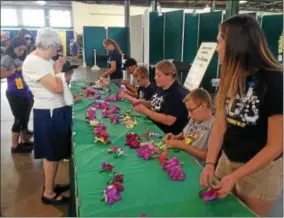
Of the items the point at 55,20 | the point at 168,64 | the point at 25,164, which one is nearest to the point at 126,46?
the point at 25,164

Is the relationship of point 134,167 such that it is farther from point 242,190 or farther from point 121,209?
point 242,190

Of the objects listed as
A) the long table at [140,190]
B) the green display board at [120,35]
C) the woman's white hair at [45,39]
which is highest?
the green display board at [120,35]

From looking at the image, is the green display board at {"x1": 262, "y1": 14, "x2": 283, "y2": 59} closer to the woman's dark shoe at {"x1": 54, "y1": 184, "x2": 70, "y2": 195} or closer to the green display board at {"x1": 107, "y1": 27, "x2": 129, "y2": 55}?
the green display board at {"x1": 107, "y1": 27, "x2": 129, "y2": 55}

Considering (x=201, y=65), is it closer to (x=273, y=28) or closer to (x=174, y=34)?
(x=174, y=34)

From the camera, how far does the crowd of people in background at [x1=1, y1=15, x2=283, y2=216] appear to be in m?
0.99

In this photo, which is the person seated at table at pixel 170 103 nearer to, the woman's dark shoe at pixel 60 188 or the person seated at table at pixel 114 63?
the woman's dark shoe at pixel 60 188

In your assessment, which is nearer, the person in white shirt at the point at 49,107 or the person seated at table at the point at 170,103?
the person in white shirt at the point at 49,107

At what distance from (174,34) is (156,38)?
15.6 inches

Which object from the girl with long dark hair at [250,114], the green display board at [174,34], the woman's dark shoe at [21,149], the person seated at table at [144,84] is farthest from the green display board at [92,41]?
the girl with long dark hair at [250,114]

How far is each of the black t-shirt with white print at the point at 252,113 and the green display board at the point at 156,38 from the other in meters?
5.09

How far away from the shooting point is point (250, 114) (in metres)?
1.03

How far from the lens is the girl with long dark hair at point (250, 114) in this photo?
0.98m

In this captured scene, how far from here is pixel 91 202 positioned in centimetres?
111

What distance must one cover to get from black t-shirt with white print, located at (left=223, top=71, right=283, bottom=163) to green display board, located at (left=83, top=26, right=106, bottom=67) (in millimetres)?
6607
